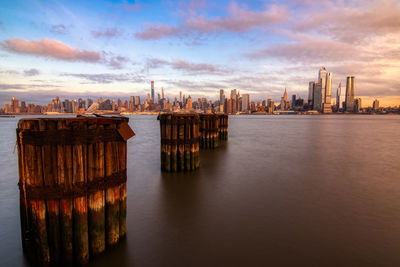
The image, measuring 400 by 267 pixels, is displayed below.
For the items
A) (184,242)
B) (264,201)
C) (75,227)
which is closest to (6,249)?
(75,227)

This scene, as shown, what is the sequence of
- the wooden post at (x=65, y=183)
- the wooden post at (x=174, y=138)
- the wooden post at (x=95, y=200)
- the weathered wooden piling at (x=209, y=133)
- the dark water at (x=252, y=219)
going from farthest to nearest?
→ the weathered wooden piling at (x=209, y=133)
the wooden post at (x=174, y=138)
the dark water at (x=252, y=219)
the wooden post at (x=95, y=200)
the wooden post at (x=65, y=183)

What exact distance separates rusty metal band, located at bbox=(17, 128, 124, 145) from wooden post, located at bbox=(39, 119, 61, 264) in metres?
0.12

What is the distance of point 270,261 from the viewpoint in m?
7.33

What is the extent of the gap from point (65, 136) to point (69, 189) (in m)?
1.37

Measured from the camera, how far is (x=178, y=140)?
53.6ft

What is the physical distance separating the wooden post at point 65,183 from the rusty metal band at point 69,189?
0.12 m

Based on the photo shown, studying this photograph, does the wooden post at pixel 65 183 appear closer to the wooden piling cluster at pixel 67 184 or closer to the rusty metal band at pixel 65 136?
the wooden piling cluster at pixel 67 184

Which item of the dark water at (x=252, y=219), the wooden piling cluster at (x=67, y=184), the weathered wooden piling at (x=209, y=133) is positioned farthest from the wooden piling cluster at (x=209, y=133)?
the wooden piling cluster at (x=67, y=184)

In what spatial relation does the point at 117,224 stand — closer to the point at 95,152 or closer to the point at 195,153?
the point at 95,152

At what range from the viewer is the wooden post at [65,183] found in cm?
584

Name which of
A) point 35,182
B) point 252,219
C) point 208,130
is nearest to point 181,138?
point 252,219

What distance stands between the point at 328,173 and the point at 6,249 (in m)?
20.5

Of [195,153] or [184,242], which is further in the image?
[195,153]

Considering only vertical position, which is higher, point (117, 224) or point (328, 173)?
point (117, 224)
